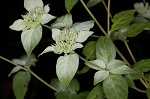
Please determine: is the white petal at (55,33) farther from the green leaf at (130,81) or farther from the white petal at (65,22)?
the green leaf at (130,81)

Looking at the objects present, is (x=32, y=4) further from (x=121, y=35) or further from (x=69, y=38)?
(x=121, y=35)

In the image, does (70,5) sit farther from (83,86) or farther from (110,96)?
(83,86)

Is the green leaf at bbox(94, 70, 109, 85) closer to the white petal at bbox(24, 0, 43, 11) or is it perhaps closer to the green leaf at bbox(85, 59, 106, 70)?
the green leaf at bbox(85, 59, 106, 70)

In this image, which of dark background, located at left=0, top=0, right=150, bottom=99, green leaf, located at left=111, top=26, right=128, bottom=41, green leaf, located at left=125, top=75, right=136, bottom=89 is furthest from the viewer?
dark background, located at left=0, top=0, right=150, bottom=99

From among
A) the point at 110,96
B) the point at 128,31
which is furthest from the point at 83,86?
the point at 110,96

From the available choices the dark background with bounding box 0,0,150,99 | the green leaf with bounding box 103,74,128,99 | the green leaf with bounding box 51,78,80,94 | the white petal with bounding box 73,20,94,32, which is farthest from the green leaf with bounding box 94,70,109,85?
the dark background with bounding box 0,0,150,99

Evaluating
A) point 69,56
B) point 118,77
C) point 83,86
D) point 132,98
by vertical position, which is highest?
point 69,56
